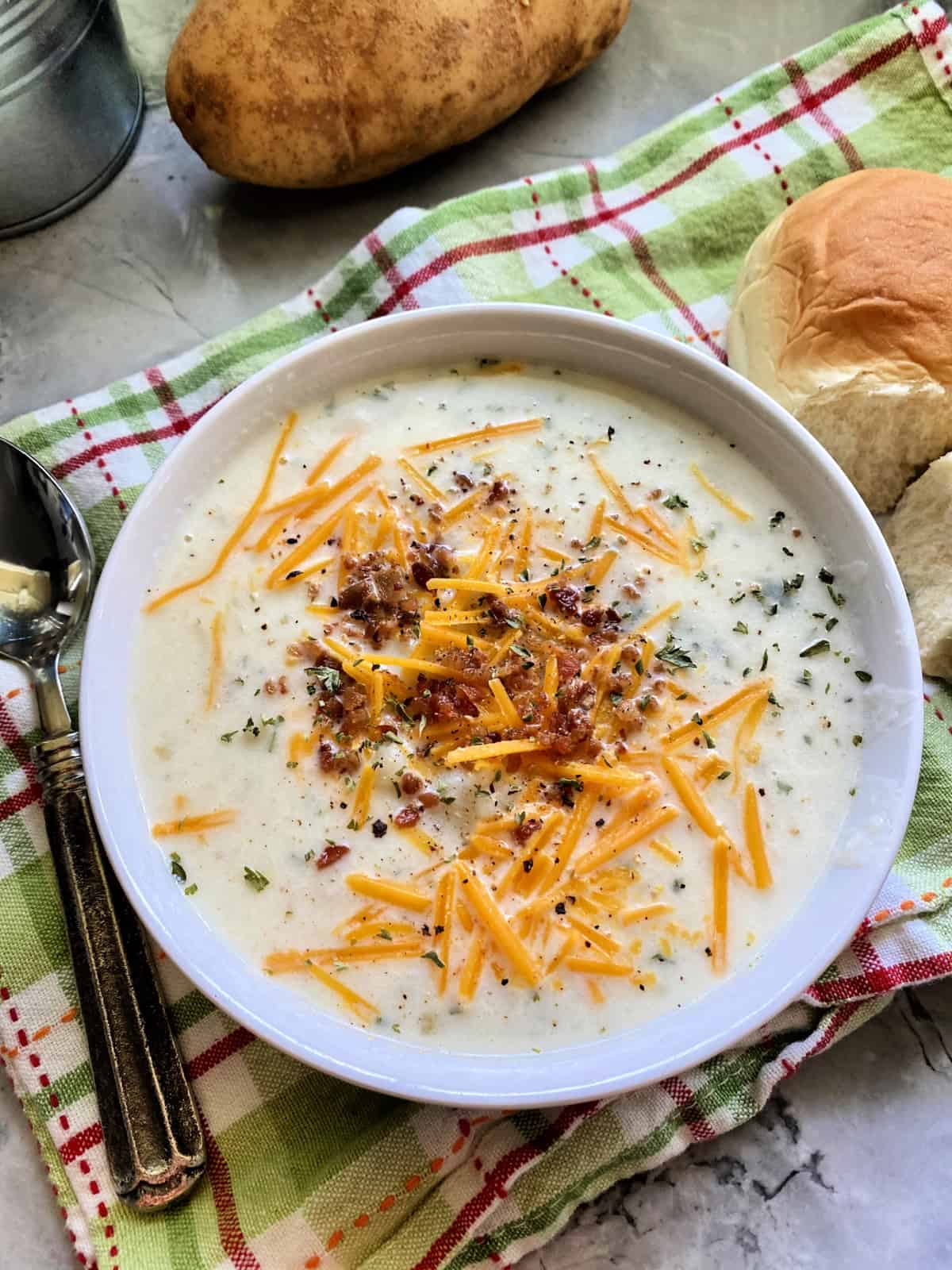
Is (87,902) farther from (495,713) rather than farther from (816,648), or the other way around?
(816,648)

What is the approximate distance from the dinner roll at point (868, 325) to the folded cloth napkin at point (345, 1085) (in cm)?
7

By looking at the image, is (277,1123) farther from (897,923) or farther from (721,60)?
(721,60)

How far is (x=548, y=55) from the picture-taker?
237 cm

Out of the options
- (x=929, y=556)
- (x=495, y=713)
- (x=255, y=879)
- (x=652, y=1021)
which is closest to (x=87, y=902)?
(x=255, y=879)

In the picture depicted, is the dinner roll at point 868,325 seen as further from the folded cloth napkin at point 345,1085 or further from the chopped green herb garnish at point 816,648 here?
the chopped green herb garnish at point 816,648

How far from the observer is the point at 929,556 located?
1.92 m

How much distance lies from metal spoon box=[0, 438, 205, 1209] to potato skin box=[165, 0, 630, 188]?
822 mm

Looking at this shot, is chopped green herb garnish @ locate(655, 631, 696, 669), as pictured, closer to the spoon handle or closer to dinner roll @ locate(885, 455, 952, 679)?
dinner roll @ locate(885, 455, 952, 679)

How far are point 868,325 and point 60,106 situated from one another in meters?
1.55

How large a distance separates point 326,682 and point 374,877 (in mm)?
276

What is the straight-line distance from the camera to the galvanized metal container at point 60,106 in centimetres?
203

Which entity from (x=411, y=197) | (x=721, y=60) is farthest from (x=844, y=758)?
(x=721, y=60)

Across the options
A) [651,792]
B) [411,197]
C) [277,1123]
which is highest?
[411,197]

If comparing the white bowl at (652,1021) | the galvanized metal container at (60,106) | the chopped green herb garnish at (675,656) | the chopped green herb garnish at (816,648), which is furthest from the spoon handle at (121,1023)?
the galvanized metal container at (60,106)
